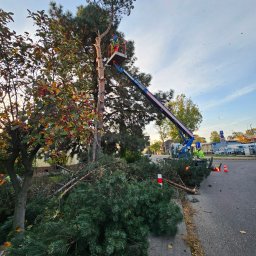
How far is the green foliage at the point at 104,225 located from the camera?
223 centimetres

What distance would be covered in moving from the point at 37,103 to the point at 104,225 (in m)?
2.30

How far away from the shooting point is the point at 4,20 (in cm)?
326

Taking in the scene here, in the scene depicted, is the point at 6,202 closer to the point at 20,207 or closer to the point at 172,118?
the point at 20,207

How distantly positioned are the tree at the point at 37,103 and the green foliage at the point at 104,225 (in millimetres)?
1127

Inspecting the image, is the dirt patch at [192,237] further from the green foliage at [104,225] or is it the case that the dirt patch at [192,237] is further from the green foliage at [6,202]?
the green foliage at [6,202]

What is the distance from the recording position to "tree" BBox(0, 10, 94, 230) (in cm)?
316

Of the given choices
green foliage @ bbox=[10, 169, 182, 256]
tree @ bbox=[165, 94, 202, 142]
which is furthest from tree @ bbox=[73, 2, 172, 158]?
tree @ bbox=[165, 94, 202, 142]

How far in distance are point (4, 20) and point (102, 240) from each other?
397 cm

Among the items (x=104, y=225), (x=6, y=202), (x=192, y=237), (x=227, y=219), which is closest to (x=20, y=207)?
(x=6, y=202)

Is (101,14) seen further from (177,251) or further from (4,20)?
(177,251)

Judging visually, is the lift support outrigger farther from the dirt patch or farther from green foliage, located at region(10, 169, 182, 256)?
green foliage, located at region(10, 169, 182, 256)

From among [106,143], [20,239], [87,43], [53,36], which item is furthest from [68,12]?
[20,239]

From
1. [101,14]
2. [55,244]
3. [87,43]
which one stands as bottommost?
[55,244]

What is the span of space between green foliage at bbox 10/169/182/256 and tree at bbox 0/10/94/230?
3.70 ft
